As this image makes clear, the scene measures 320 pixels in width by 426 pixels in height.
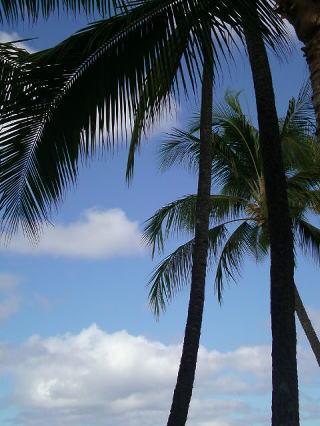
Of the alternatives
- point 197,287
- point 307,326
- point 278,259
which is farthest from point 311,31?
point 307,326

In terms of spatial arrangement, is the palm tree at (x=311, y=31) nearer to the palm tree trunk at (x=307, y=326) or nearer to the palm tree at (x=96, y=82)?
the palm tree at (x=96, y=82)

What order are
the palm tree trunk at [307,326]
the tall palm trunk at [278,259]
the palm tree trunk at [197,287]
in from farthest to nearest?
the palm tree trunk at [307,326]
the palm tree trunk at [197,287]
the tall palm trunk at [278,259]

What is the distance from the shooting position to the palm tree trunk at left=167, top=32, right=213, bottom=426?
969 centimetres

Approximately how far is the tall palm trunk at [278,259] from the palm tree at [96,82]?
30.1 inches

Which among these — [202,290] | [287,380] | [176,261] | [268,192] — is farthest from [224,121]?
[287,380]

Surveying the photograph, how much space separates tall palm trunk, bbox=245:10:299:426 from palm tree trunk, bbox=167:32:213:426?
38.1 inches

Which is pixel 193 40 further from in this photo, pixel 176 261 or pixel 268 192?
pixel 176 261

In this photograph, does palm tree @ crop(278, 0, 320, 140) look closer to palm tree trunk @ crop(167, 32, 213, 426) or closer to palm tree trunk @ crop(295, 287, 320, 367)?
palm tree trunk @ crop(167, 32, 213, 426)

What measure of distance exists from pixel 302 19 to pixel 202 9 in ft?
6.65

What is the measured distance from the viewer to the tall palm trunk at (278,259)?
6906mm

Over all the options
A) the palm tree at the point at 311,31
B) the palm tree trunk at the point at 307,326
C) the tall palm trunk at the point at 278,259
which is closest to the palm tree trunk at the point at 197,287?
the tall palm trunk at the point at 278,259

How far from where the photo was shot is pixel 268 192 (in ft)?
25.4

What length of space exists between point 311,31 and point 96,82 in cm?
297

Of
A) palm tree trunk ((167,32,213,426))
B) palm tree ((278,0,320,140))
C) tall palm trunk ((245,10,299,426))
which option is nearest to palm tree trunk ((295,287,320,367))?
palm tree trunk ((167,32,213,426))
